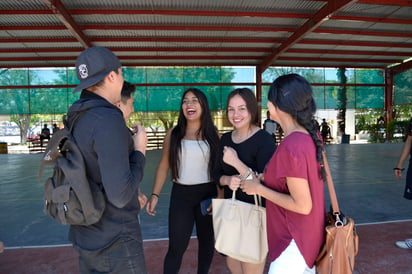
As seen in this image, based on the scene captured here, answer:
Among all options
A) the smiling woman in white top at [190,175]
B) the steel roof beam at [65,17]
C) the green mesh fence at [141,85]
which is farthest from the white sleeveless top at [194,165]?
the green mesh fence at [141,85]

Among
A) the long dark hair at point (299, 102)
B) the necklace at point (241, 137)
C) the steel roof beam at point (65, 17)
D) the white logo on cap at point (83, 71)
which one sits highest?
the steel roof beam at point (65, 17)

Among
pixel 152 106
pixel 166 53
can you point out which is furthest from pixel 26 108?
pixel 166 53

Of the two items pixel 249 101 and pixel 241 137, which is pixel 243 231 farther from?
pixel 249 101

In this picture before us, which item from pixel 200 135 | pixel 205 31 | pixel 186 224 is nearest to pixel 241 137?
pixel 200 135

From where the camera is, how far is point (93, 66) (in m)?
1.28

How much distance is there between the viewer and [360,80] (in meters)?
20.3

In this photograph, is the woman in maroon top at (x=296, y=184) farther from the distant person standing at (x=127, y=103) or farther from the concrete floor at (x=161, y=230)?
the concrete floor at (x=161, y=230)

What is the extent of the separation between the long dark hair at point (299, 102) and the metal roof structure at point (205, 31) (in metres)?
10.3

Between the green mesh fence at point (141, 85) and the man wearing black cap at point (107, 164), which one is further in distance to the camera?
the green mesh fence at point (141, 85)

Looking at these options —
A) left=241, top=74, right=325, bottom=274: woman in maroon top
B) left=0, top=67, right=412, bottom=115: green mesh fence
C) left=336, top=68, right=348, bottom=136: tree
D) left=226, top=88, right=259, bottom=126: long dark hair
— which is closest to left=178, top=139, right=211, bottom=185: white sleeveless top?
left=226, top=88, right=259, bottom=126: long dark hair

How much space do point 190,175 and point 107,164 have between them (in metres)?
1.25

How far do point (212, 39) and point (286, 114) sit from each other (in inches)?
530

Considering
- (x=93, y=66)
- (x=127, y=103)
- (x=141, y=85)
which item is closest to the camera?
(x=93, y=66)

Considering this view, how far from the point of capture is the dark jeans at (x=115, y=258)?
4.27 ft
